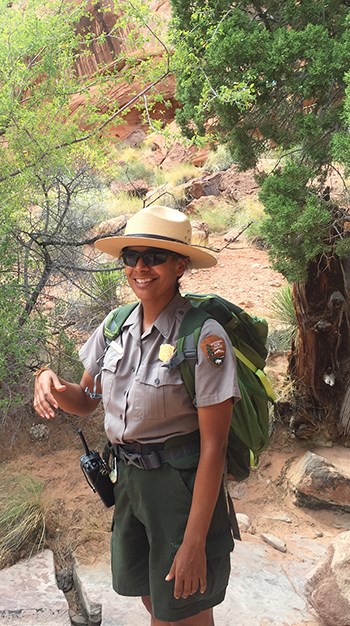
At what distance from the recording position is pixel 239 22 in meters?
3.89

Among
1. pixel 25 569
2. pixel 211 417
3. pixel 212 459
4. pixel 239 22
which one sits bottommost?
pixel 25 569

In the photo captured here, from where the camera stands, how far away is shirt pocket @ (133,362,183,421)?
1924 millimetres

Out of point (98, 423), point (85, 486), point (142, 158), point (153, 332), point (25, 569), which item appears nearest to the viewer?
point (153, 332)

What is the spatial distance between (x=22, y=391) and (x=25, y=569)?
1.65m

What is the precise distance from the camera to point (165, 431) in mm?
1969

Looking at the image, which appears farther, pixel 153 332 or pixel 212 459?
pixel 153 332

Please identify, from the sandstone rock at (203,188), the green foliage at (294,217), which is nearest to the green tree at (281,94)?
the green foliage at (294,217)

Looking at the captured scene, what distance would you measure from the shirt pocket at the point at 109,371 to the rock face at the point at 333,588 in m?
2.02

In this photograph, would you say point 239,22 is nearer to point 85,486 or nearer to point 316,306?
point 316,306

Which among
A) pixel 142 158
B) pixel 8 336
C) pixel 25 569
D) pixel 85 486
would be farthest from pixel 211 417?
pixel 142 158

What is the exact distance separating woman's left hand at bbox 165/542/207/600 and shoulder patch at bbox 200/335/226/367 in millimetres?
583

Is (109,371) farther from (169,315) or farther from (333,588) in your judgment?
(333,588)

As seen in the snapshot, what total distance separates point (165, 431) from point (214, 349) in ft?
1.06

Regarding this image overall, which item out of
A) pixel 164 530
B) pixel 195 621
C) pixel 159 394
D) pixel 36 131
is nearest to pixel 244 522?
pixel 195 621
